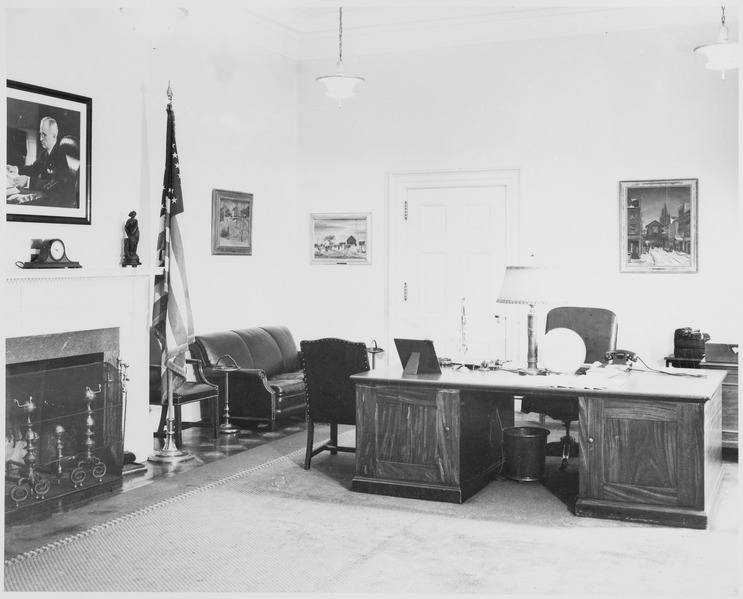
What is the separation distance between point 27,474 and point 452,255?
496 cm

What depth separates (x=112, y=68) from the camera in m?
6.30

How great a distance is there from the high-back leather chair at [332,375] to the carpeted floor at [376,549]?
0.59 meters

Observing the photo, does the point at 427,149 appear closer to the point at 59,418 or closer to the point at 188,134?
the point at 188,134

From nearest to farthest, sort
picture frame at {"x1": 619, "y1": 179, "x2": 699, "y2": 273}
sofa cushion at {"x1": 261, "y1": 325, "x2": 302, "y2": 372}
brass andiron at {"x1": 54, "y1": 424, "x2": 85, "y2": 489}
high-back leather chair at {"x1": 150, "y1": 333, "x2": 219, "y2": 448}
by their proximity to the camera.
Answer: brass andiron at {"x1": 54, "y1": 424, "x2": 85, "y2": 489} → high-back leather chair at {"x1": 150, "y1": 333, "x2": 219, "y2": 448} → picture frame at {"x1": 619, "y1": 179, "x2": 699, "y2": 273} → sofa cushion at {"x1": 261, "y1": 325, "x2": 302, "y2": 372}

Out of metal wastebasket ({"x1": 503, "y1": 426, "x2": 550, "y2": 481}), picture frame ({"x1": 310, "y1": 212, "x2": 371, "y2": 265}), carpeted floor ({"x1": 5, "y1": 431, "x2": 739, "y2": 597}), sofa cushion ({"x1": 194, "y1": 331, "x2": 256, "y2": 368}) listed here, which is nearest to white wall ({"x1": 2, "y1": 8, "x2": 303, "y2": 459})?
picture frame ({"x1": 310, "y1": 212, "x2": 371, "y2": 265})

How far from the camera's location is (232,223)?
8.47 meters

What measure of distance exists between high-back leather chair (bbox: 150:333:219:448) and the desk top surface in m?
1.70

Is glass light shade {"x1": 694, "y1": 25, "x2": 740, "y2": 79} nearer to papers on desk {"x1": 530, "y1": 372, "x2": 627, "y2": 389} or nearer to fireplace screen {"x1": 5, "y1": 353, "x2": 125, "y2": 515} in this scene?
papers on desk {"x1": 530, "y1": 372, "x2": 627, "y2": 389}

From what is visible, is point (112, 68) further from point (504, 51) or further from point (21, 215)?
point (504, 51)

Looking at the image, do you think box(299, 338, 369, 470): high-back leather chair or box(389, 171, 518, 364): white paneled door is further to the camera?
box(389, 171, 518, 364): white paneled door

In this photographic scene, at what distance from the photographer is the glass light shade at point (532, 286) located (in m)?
5.55

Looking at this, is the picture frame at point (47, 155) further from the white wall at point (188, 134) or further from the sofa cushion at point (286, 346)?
the sofa cushion at point (286, 346)

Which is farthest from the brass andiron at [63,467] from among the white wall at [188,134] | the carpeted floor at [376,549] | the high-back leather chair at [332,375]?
the high-back leather chair at [332,375]

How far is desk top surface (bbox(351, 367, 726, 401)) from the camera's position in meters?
4.93
